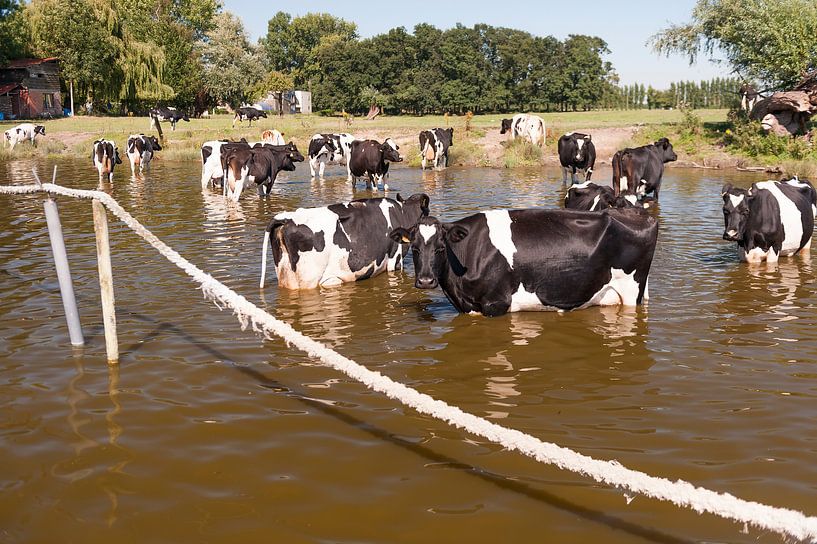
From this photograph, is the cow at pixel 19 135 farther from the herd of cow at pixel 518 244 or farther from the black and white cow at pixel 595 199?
the black and white cow at pixel 595 199

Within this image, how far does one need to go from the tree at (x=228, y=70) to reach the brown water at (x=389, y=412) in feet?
198

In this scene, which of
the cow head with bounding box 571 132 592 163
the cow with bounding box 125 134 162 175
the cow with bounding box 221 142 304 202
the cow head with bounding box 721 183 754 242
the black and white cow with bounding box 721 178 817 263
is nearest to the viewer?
the cow head with bounding box 721 183 754 242

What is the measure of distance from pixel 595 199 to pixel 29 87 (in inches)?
2340

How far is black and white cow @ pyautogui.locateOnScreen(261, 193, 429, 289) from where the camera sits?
10.7 m

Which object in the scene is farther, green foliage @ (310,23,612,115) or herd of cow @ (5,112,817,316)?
green foliage @ (310,23,612,115)

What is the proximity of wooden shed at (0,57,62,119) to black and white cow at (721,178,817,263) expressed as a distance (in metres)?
59.9

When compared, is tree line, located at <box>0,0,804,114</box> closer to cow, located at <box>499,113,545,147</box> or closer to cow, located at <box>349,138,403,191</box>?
cow, located at <box>499,113,545,147</box>

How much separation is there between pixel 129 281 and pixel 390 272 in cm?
395

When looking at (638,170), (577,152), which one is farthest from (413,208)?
(577,152)

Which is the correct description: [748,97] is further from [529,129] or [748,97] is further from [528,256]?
[528,256]

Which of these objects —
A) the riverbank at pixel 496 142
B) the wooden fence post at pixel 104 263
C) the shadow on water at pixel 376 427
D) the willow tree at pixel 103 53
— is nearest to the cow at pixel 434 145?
the riverbank at pixel 496 142

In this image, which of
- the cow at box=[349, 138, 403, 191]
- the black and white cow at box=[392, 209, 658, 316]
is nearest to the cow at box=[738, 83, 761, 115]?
the cow at box=[349, 138, 403, 191]

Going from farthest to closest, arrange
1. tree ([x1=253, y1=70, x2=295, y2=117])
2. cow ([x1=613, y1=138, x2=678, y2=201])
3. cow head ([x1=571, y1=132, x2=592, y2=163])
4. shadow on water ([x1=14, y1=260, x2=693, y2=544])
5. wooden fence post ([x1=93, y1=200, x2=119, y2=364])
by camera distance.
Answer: tree ([x1=253, y1=70, x2=295, y2=117])
cow head ([x1=571, y1=132, x2=592, y2=163])
cow ([x1=613, y1=138, x2=678, y2=201])
wooden fence post ([x1=93, y1=200, x2=119, y2=364])
shadow on water ([x1=14, y1=260, x2=693, y2=544])

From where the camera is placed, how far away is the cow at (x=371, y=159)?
23.0 m
